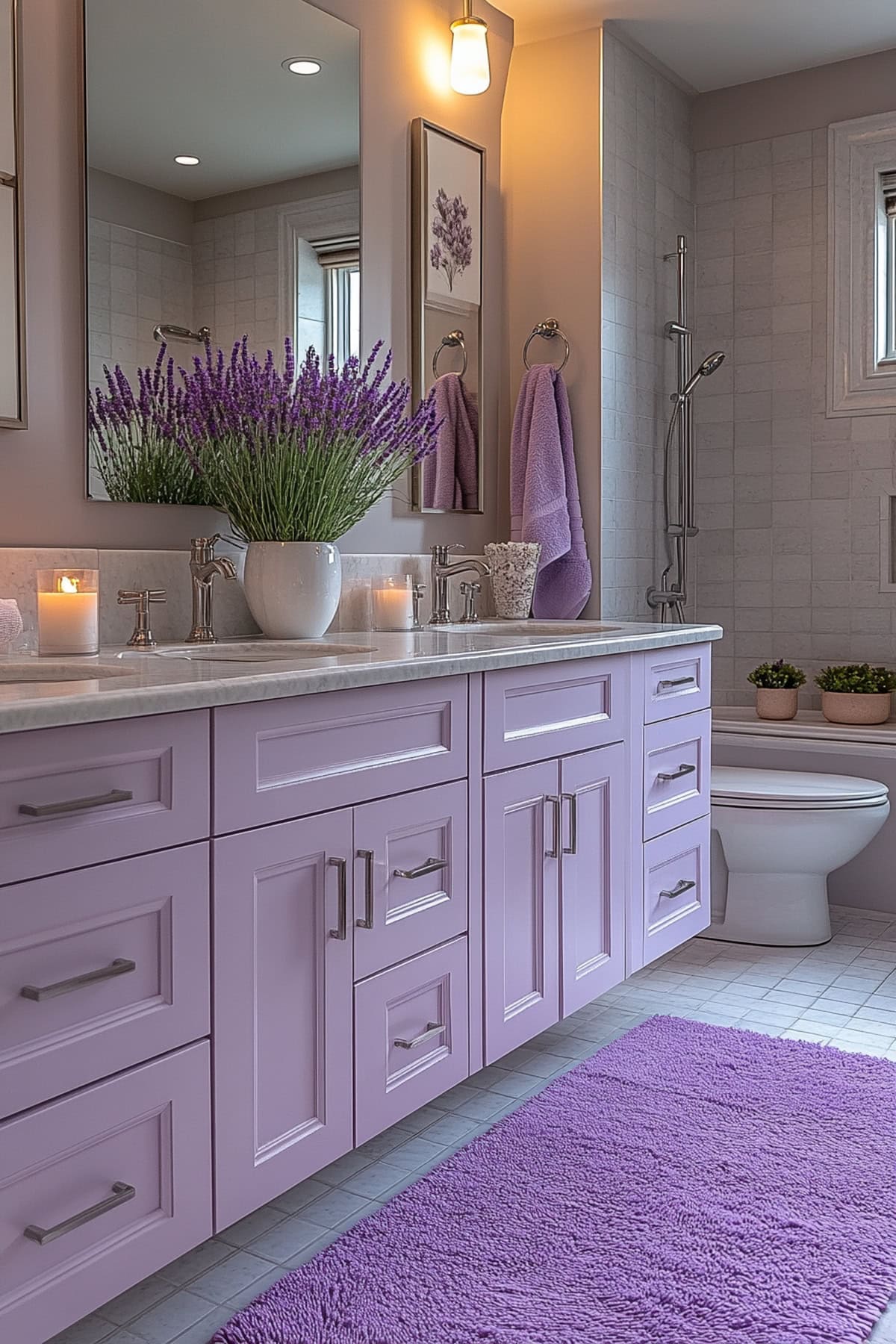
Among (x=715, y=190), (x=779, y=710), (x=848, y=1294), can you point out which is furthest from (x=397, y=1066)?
(x=715, y=190)

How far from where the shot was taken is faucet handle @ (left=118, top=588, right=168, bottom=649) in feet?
6.54

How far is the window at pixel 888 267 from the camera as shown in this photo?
11.7 feet

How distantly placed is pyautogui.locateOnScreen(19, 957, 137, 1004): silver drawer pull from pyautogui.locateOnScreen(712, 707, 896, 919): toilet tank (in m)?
2.47

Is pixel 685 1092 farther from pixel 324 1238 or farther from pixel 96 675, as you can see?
pixel 96 675

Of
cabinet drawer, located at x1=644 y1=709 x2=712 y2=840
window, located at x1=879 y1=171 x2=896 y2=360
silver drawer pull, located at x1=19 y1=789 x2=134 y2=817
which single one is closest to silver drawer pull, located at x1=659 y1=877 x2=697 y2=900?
cabinet drawer, located at x1=644 y1=709 x2=712 y2=840

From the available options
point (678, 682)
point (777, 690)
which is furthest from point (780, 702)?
point (678, 682)

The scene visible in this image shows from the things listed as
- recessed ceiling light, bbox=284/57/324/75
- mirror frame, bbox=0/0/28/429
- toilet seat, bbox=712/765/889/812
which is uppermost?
recessed ceiling light, bbox=284/57/324/75

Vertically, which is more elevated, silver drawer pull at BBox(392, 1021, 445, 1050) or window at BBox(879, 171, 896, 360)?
window at BBox(879, 171, 896, 360)

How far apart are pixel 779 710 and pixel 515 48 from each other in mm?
1943

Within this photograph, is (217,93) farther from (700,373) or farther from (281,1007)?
(700,373)

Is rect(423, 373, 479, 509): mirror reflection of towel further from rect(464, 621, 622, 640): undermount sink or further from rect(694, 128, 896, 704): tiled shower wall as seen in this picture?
rect(694, 128, 896, 704): tiled shower wall

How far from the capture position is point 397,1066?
174 centimetres

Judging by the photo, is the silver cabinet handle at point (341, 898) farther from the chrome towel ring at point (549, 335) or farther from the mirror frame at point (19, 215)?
the chrome towel ring at point (549, 335)

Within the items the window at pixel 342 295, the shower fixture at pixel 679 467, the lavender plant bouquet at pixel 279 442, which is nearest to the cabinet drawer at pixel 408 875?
the lavender plant bouquet at pixel 279 442
